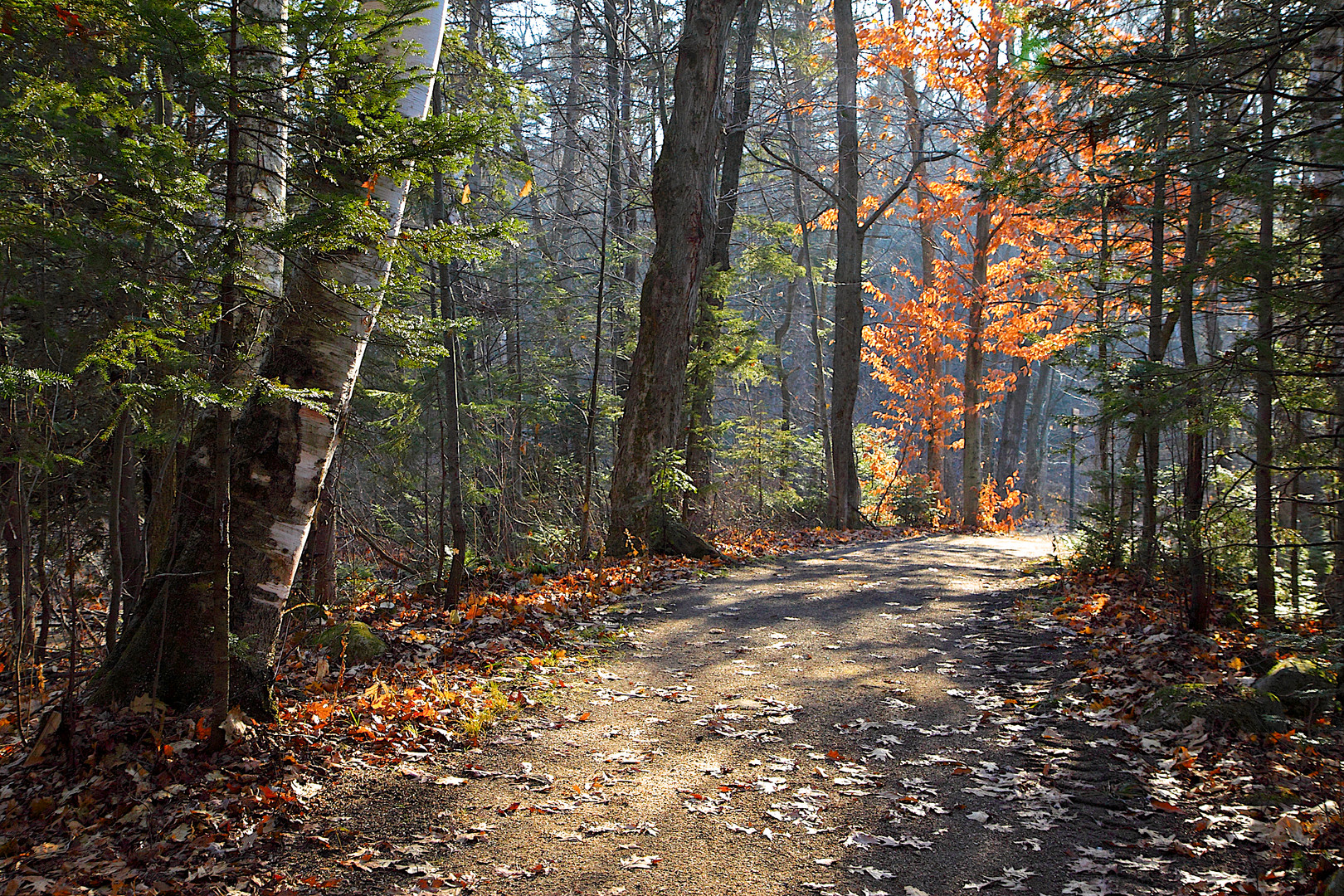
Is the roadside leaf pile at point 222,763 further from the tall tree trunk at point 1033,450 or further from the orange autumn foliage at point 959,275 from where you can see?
the tall tree trunk at point 1033,450

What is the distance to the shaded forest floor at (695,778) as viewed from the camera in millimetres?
3160

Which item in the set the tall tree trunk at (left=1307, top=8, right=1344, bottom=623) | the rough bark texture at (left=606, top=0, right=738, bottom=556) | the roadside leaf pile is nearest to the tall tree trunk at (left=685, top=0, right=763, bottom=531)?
the rough bark texture at (left=606, top=0, right=738, bottom=556)

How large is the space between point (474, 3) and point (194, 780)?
30.8 ft

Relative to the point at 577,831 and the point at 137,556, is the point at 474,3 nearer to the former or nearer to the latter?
the point at 137,556

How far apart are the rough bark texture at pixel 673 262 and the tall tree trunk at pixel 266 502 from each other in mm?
5457

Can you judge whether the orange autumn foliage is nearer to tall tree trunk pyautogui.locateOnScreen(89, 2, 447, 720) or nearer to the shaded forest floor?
the shaded forest floor

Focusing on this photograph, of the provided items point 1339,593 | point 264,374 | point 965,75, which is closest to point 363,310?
point 264,374

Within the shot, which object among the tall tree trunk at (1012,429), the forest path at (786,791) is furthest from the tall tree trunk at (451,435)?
the tall tree trunk at (1012,429)

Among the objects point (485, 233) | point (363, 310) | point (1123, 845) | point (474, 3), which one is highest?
point (474, 3)

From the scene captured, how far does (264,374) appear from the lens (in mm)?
4125

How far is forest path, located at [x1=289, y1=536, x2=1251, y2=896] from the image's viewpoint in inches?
128

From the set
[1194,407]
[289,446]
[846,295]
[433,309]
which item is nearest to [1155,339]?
[1194,407]

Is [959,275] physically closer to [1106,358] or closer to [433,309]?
[1106,358]

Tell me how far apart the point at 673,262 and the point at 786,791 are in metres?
6.94
